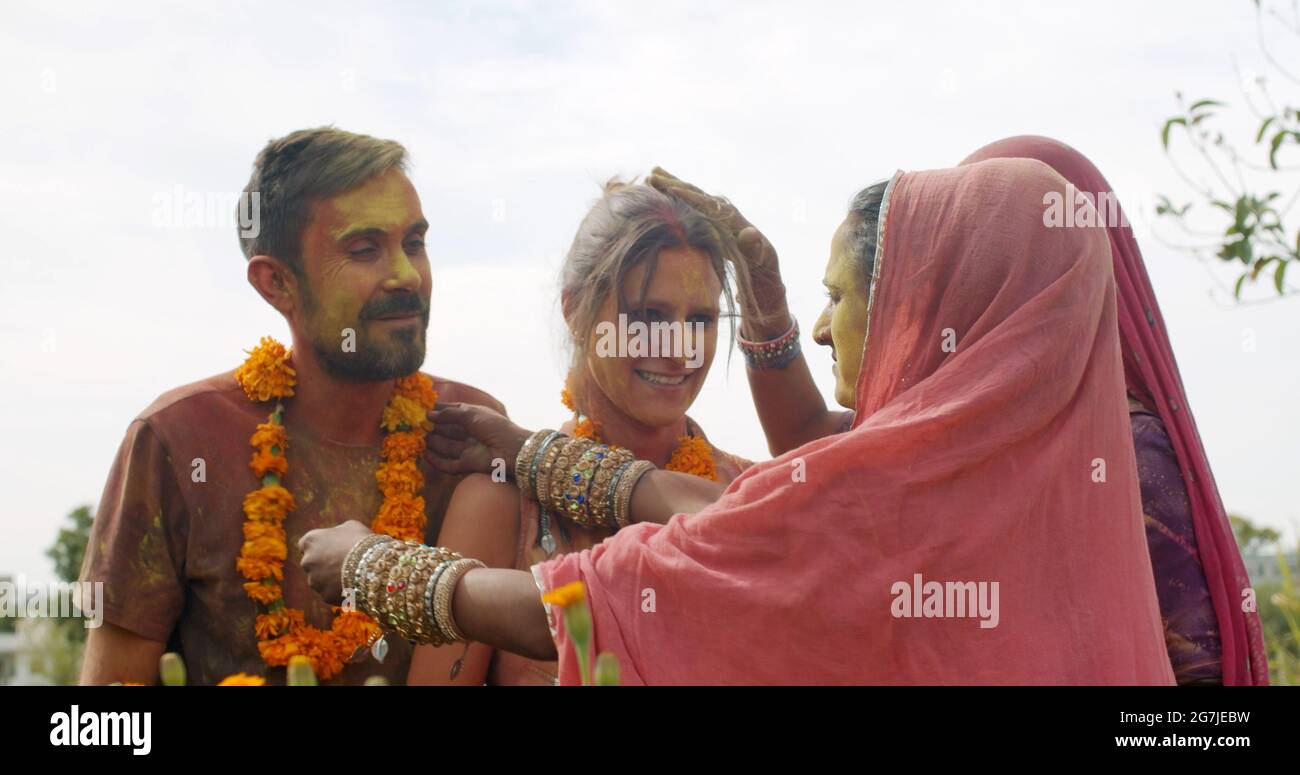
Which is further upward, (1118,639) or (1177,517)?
(1177,517)

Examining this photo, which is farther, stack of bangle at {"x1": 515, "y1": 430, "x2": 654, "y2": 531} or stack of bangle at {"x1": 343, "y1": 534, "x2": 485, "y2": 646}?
stack of bangle at {"x1": 515, "y1": 430, "x2": 654, "y2": 531}

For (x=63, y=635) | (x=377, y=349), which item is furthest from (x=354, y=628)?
(x=63, y=635)

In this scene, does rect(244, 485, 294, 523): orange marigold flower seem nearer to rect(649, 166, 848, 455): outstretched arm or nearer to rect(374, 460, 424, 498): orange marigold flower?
rect(374, 460, 424, 498): orange marigold flower

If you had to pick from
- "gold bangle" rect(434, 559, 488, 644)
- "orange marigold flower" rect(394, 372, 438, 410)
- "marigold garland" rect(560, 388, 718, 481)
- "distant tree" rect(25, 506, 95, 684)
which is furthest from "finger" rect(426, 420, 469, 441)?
"distant tree" rect(25, 506, 95, 684)

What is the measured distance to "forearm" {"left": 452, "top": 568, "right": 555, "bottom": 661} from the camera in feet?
9.47

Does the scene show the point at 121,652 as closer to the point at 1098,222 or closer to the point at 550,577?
the point at 550,577

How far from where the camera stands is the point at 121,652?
3846 millimetres

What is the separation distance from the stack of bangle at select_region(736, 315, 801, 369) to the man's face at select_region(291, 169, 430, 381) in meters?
1.16

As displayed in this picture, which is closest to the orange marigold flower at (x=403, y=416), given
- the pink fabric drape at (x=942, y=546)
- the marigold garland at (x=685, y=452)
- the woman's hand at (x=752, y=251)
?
the marigold garland at (x=685, y=452)
